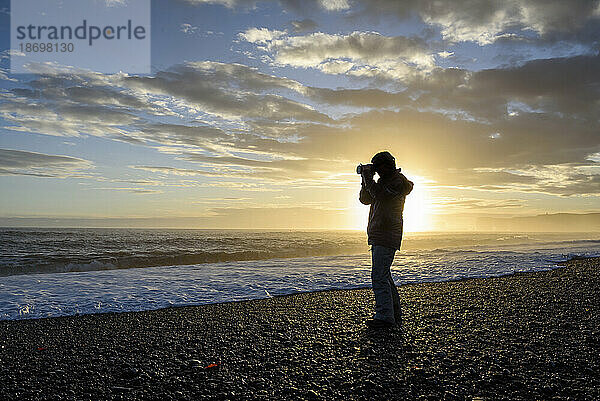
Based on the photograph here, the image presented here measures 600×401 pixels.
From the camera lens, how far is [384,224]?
6.28m

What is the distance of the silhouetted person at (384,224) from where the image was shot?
20.4ft

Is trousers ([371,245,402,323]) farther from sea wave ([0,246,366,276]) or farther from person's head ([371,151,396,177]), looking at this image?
sea wave ([0,246,366,276])

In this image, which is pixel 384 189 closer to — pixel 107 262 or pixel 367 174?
pixel 367 174

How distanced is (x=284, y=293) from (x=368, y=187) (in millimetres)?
5181

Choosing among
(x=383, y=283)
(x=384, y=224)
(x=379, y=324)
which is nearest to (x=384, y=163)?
(x=384, y=224)

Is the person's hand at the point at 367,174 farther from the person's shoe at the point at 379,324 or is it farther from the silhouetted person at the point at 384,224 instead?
the person's shoe at the point at 379,324

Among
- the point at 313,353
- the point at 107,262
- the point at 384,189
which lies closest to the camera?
the point at 313,353

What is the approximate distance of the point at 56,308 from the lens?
873 centimetres

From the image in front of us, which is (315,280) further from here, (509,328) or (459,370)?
(459,370)

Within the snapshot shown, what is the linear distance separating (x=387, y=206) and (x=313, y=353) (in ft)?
8.52

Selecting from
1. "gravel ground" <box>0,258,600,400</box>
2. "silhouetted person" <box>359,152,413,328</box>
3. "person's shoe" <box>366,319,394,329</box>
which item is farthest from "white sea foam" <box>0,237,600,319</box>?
"silhouetted person" <box>359,152,413,328</box>

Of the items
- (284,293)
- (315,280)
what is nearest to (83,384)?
(284,293)

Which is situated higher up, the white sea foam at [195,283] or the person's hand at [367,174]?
the person's hand at [367,174]

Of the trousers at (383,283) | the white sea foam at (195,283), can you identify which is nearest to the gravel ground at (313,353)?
the trousers at (383,283)
